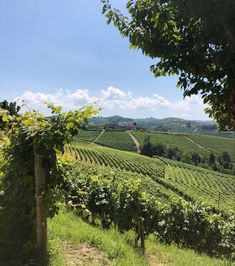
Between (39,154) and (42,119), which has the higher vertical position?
(42,119)

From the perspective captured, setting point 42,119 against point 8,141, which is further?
point 8,141

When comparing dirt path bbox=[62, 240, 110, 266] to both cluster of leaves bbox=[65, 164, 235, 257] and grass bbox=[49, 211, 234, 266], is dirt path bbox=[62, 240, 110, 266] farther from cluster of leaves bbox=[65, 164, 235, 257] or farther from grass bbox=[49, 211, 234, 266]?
cluster of leaves bbox=[65, 164, 235, 257]

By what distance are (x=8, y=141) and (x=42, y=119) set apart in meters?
0.71

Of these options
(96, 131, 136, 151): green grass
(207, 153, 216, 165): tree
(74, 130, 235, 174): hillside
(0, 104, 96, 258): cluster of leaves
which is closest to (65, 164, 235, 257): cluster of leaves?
(0, 104, 96, 258): cluster of leaves

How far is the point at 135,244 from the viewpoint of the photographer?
21.3 ft

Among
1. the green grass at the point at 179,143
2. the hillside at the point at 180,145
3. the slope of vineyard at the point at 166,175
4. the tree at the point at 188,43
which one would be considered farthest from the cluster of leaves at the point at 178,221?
the green grass at the point at 179,143

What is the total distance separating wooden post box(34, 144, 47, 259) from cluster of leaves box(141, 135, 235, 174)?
349 ft

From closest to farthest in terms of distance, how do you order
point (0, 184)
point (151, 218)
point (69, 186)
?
point (0, 184) → point (151, 218) → point (69, 186)

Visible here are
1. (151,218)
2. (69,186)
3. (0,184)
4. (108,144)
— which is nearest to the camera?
(0,184)

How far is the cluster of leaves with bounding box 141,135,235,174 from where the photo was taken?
108188mm

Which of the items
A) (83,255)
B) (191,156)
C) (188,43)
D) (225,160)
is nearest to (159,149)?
(191,156)

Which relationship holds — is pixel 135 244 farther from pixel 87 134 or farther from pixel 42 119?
pixel 87 134

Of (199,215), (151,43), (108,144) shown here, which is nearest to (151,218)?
(199,215)

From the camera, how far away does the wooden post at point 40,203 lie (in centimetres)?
390
